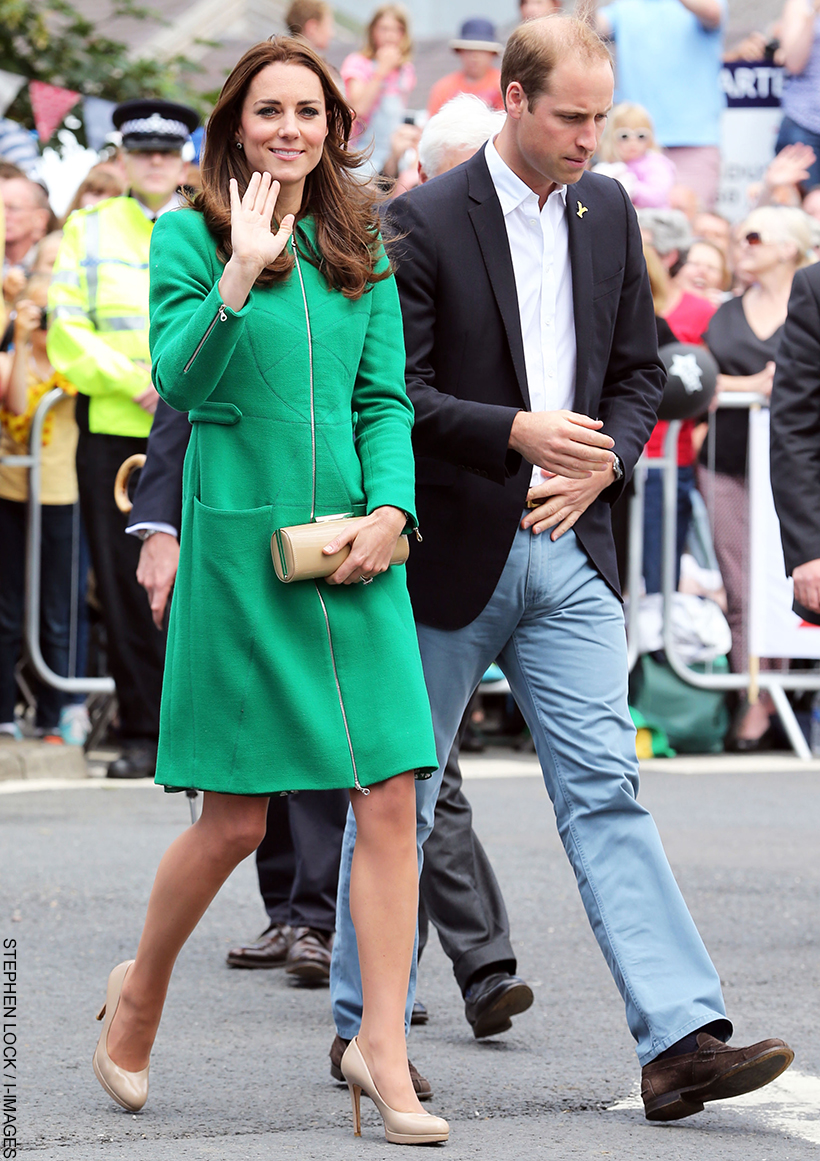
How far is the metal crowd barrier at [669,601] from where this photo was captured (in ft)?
31.0

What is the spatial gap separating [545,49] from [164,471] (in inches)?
71.9

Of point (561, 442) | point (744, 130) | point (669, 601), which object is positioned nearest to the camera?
point (561, 442)

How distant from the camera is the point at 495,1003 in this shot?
4488mm

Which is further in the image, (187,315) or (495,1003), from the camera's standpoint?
(495,1003)

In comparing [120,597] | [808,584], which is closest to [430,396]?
[808,584]

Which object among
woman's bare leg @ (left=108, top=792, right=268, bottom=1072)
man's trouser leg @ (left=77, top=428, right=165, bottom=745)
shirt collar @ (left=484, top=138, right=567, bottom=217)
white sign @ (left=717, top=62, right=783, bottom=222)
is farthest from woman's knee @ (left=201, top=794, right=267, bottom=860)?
white sign @ (left=717, top=62, right=783, bottom=222)

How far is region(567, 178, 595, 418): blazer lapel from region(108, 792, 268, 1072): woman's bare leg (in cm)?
115

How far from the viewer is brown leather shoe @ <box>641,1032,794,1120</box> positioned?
11.9 feet

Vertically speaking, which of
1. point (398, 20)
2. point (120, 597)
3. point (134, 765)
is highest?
point (398, 20)

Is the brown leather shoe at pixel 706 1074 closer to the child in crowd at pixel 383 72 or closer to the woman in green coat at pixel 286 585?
the woman in green coat at pixel 286 585

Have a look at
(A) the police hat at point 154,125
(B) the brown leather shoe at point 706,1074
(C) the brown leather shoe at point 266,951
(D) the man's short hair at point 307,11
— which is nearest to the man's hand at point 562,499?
(B) the brown leather shoe at point 706,1074

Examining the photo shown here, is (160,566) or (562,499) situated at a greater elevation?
(562,499)

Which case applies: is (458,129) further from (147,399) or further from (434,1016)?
(147,399)

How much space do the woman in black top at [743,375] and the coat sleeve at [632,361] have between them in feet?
17.9
